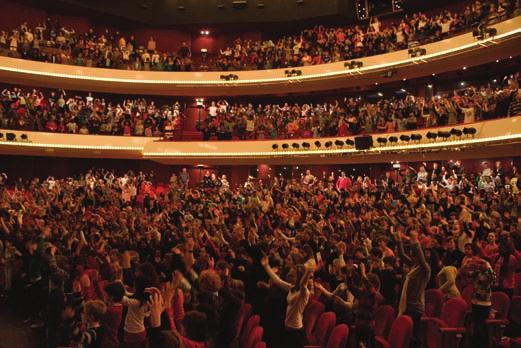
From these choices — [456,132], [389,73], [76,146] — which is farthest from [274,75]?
[456,132]

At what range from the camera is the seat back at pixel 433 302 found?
5.45m

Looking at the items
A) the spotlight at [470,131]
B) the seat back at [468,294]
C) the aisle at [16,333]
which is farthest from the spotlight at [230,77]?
the seat back at [468,294]

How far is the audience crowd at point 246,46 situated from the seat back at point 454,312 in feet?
48.0

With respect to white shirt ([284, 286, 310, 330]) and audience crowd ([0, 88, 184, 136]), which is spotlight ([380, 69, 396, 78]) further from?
white shirt ([284, 286, 310, 330])

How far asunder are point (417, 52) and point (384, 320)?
15569 mm

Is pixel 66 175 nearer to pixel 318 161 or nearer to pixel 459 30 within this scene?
pixel 318 161

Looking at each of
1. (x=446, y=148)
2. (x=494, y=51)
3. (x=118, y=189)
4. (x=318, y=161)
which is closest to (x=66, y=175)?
(x=118, y=189)

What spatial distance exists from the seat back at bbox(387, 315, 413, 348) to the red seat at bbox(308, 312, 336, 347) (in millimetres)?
542

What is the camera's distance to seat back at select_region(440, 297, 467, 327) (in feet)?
16.5

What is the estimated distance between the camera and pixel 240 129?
2162 centimetres

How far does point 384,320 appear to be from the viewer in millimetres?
4941

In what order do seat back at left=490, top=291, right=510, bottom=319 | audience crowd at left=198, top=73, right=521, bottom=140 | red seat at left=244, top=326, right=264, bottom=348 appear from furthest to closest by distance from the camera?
1. audience crowd at left=198, top=73, right=521, bottom=140
2. seat back at left=490, top=291, right=510, bottom=319
3. red seat at left=244, top=326, right=264, bottom=348

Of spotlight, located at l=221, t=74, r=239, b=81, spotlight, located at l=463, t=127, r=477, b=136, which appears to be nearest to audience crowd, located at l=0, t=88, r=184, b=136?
spotlight, located at l=221, t=74, r=239, b=81

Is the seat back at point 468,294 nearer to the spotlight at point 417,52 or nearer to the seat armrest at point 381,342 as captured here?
the seat armrest at point 381,342
